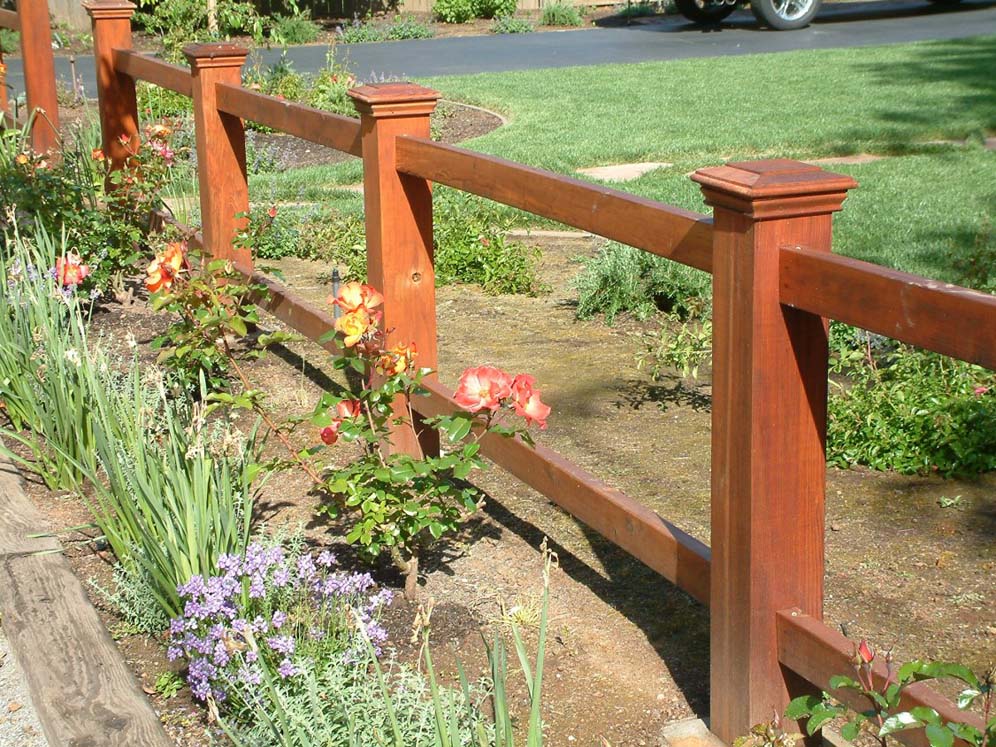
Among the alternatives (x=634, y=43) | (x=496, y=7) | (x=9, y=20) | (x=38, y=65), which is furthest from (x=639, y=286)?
(x=496, y=7)

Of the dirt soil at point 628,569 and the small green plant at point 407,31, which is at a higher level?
the small green plant at point 407,31

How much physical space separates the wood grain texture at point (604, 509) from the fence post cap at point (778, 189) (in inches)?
30.7

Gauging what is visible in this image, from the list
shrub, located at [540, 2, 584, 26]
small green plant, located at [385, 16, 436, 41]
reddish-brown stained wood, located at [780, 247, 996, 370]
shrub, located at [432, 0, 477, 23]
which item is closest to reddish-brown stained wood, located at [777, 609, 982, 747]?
reddish-brown stained wood, located at [780, 247, 996, 370]

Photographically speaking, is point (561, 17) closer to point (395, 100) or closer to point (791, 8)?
point (791, 8)

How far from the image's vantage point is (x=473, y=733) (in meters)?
2.48

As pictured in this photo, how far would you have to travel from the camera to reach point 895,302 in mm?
2174

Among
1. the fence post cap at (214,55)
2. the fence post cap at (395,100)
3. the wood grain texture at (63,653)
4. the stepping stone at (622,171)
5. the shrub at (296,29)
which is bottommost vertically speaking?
the wood grain texture at (63,653)

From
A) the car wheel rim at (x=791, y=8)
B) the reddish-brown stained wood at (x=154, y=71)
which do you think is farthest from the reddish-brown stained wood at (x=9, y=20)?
the car wheel rim at (x=791, y=8)

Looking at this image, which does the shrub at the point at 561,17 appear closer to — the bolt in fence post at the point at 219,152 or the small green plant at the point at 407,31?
the small green plant at the point at 407,31

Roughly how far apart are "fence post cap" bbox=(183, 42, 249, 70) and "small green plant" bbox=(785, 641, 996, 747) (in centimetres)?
391

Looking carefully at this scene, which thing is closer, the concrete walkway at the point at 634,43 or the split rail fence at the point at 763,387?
the split rail fence at the point at 763,387

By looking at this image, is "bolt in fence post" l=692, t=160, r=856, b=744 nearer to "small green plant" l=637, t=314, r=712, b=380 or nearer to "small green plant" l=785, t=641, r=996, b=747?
"small green plant" l=785, t=641, r=996, b=747

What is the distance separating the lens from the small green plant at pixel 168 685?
3.04 meters

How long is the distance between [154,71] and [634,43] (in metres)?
14.4
